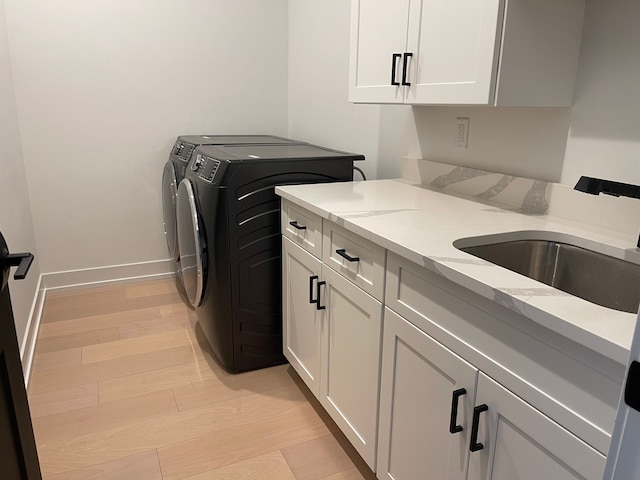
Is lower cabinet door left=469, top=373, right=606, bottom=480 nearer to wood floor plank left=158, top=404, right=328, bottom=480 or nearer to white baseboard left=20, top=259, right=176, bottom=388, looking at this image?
wood floor plank left=158, top=404, right=328, bottom=480

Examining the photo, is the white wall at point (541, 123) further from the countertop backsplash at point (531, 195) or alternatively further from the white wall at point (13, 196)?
the white wall at point (13, 196)

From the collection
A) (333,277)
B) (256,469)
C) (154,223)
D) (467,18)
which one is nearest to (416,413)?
(333,277)

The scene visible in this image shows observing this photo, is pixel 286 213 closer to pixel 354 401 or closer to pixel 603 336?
pixel 354 401

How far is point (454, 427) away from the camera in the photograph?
108 cm

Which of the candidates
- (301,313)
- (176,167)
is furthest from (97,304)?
(301,313)

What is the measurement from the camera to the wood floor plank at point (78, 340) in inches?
95.7

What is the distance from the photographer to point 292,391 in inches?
82.5

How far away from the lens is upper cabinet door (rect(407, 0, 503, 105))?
1.32 metres

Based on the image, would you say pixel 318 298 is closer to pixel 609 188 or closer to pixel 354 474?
pixel 354 474

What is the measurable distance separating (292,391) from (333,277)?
0.71 meters

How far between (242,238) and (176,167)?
1.03m

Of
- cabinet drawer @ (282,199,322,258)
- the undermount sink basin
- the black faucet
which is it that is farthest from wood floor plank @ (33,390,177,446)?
A: the black faucet

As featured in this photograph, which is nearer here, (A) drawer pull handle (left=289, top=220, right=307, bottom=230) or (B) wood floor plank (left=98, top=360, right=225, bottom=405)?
(A) drawer pull handle (left=289, top=220, right=307, bottom=230)

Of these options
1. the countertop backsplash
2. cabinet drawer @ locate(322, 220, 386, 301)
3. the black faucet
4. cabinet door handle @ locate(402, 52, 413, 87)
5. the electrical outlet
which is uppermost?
cabinet door handle @ locate(402, 52, 413, 87)
